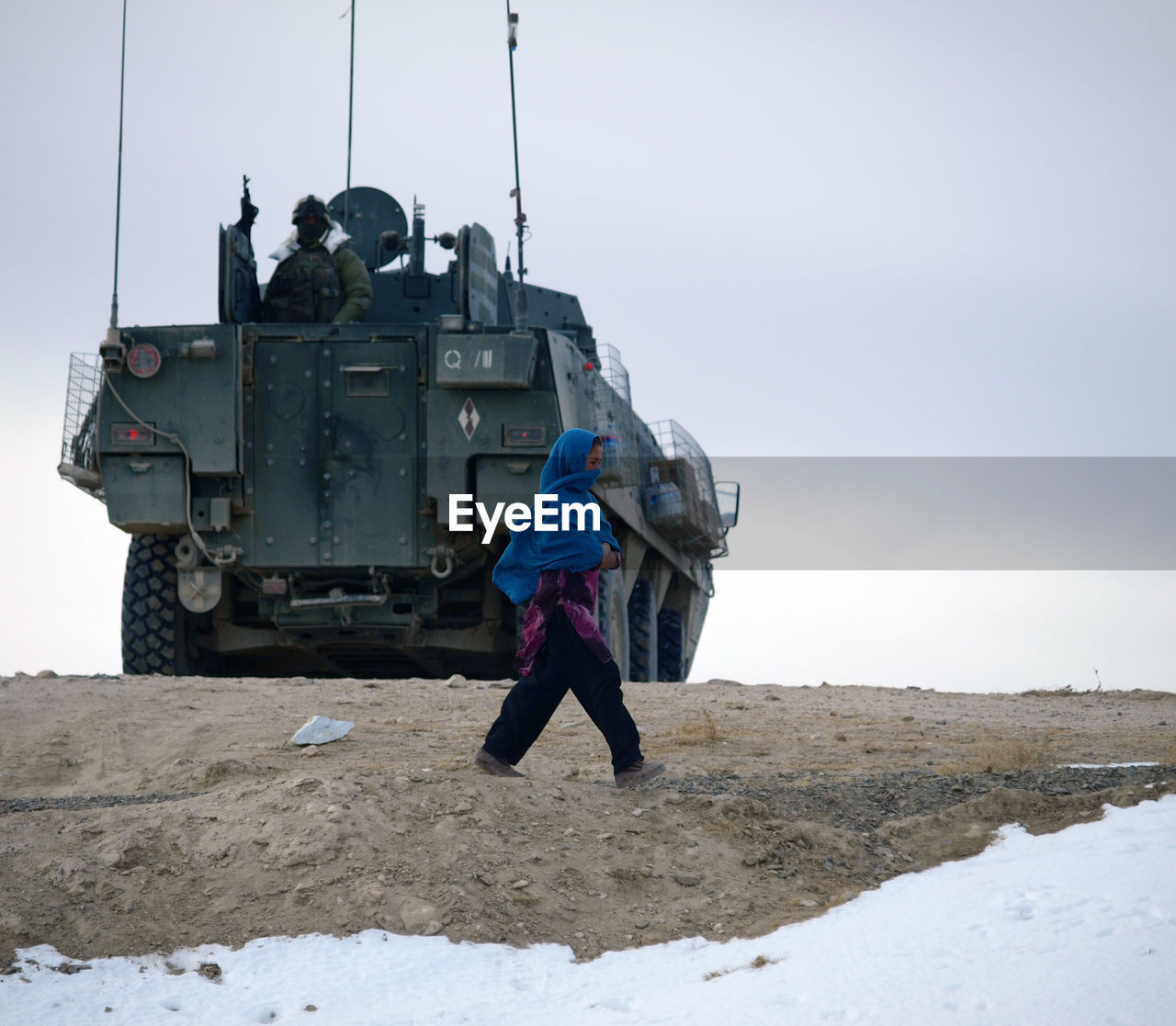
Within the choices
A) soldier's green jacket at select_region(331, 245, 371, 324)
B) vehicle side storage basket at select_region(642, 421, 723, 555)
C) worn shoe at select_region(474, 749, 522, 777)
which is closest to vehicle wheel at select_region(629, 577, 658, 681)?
vehicle side storage basket at select_region(642, 421, 723, 555)

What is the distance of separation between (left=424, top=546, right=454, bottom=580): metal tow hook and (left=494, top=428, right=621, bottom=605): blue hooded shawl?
546 centimetres

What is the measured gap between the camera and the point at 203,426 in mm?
10633

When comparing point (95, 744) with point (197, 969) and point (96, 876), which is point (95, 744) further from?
point (197, 969)

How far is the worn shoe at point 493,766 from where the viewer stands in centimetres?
541

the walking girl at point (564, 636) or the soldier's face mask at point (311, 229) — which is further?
the soldier's face mask at point (311, 229)

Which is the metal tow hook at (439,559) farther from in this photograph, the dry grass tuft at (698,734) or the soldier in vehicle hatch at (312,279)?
the dry grass tuft at (698,734)

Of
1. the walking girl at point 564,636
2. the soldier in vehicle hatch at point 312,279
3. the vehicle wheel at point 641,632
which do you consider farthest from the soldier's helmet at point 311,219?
the walking girl at point 564,636

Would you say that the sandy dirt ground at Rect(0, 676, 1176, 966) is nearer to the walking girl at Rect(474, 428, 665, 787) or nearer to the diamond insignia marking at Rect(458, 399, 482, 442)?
the walking girl at Rect(474, 428, 665, 787)

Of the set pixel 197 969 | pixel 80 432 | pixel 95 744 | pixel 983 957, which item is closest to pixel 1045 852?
pixel 983 957

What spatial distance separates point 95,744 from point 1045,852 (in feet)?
15.1

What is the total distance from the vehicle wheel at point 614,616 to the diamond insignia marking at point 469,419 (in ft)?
5.55

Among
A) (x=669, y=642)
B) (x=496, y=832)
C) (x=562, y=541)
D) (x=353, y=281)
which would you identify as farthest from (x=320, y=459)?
(x=669, y=642)

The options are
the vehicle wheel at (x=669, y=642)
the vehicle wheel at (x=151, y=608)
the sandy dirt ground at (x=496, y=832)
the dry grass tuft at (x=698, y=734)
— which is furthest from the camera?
the vehicle wheel at (x=669, y=642)

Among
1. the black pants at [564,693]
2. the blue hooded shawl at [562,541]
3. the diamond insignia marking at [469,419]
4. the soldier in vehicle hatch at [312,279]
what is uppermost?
the soldier in vehicle hatch at [312,279]
